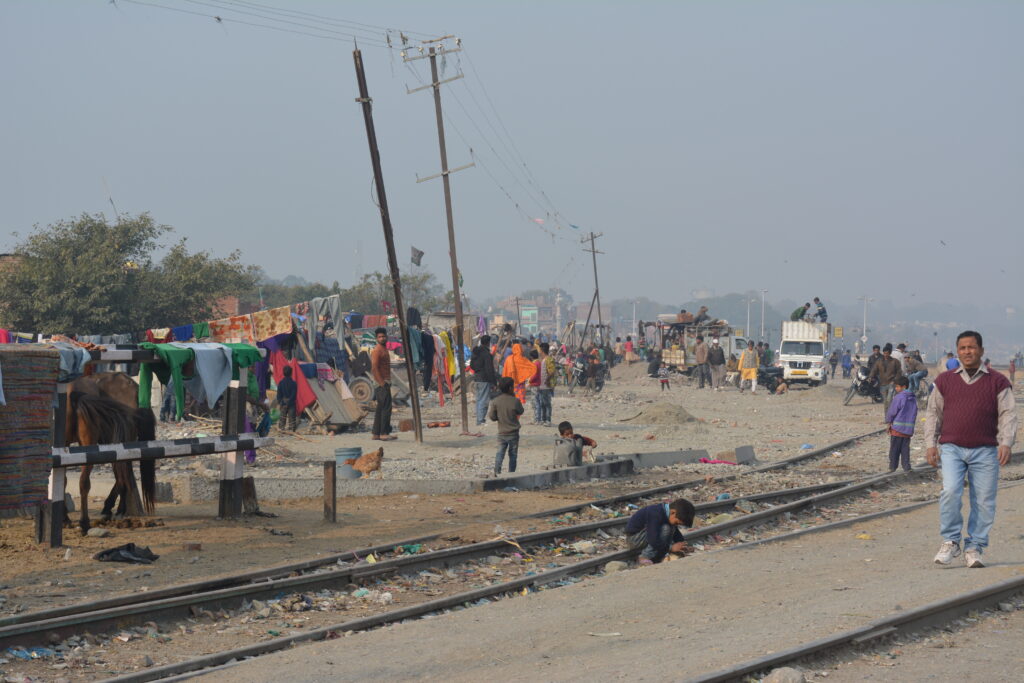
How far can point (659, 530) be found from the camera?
35.5ft

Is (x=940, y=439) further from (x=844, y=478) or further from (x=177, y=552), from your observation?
(x=844, y=478)

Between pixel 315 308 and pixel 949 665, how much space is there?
2246cm

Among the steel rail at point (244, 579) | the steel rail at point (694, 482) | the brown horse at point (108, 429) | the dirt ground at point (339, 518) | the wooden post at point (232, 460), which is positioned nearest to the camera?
the steel rail at point (244, 579)

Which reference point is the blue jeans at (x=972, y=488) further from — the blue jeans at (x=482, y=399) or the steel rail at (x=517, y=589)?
the blue jeans at (x=482, y=399)

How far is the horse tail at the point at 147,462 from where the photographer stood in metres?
11.8

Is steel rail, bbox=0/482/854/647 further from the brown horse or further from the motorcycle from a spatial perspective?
the motorcycle

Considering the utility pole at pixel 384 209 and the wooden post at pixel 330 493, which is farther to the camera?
the utility pole at pixel 384 209

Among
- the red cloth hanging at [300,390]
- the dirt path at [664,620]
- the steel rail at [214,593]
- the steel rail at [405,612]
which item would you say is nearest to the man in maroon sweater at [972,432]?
the dirt path at [664,620]

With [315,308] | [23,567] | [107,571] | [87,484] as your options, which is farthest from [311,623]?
[315,308]

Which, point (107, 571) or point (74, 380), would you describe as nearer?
point (107, 571)

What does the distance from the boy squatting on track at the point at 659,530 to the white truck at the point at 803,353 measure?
125ft

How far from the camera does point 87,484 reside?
11.6 meters

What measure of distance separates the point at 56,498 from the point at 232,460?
2381 millimetres

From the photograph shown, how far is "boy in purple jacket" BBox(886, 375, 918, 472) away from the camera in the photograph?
54.7ft
